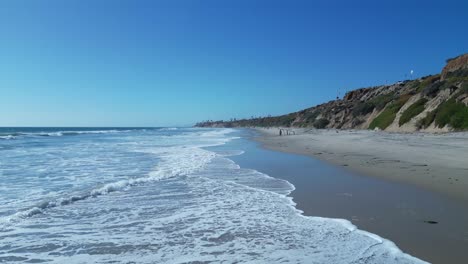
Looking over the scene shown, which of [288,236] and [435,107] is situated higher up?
[435,107]

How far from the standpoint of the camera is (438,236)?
5.25 m

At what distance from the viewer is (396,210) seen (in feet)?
22.8

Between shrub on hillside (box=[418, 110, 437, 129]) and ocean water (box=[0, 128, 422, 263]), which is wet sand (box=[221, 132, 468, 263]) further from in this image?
shrub on hillside (box=[418, 110, 437, 129])

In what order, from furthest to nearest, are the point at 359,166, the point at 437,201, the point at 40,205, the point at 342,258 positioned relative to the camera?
the point at 359,166, the point at 40,205, the point at 437,201, the point at 342,258

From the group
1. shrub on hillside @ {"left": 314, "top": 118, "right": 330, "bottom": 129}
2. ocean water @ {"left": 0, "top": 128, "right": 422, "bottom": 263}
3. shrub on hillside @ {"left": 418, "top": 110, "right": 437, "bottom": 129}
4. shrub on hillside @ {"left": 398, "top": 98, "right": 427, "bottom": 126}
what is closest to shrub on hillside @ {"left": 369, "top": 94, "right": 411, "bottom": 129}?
shrub on hillside @ {"left": 398, "top": 98, "right": 427, "bottom": 126}

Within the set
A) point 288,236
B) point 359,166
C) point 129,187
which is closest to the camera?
point 288,236

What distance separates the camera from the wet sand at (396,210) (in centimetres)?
494

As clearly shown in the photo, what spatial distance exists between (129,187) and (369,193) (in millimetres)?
6562

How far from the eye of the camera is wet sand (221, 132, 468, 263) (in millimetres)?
4939

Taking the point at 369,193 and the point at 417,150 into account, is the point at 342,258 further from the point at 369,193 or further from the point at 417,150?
the point at 417,150

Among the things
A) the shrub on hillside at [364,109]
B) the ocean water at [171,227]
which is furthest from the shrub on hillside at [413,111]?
the ocean water at [171,227]

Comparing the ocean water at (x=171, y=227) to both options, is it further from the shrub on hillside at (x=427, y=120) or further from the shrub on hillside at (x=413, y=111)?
the shrub on hillside at (x=413, y=111)

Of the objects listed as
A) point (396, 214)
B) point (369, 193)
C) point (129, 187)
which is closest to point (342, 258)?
point (396, 214)

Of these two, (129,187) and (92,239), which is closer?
(92,239)
